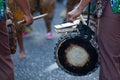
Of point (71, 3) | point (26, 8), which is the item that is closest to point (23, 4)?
point (26, 8)

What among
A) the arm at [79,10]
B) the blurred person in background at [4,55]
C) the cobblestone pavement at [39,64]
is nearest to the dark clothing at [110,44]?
the arm at [79,10]

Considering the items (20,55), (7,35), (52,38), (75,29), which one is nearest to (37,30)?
(52,38)

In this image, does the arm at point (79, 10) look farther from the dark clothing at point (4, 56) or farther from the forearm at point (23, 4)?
the dark clothing at point (4, 56)

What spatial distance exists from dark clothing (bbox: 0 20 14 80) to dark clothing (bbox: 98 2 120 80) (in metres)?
0.79

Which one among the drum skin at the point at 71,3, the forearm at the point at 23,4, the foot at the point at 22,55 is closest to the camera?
the forearm at the point at 23,4

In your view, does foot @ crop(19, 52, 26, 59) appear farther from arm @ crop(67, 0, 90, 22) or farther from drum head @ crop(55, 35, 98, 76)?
arm @ crop(67, 0, 90, 22)

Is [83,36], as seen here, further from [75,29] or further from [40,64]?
[40,64]

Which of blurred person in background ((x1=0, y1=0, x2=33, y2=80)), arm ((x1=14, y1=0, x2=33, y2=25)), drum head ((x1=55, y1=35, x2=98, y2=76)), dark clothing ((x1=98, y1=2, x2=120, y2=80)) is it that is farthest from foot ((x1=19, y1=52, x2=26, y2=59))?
dark clothing ((x1=98, y1=2, x2=120, y2=80))

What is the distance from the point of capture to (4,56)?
298 centimetres

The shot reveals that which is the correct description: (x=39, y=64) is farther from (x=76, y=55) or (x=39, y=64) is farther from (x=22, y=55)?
(x=76, y=55)

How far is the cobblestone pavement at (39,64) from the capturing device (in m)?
4.63

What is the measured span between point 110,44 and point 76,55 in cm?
59

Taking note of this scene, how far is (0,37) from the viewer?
293 centimetres


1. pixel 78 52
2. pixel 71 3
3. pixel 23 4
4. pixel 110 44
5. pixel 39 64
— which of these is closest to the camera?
pixel 110 44
